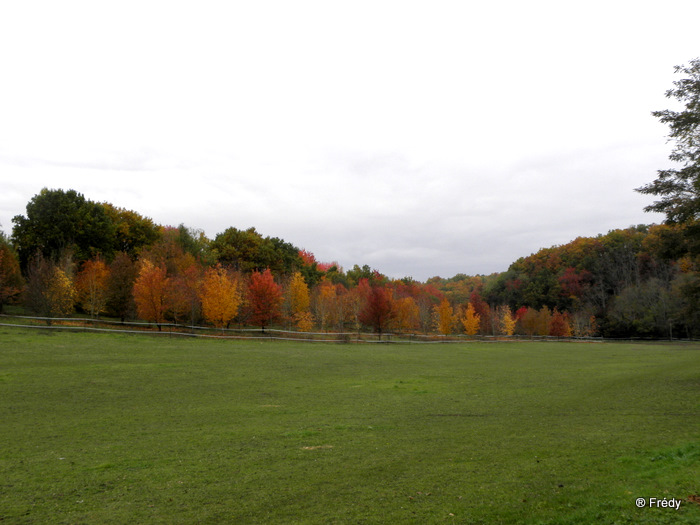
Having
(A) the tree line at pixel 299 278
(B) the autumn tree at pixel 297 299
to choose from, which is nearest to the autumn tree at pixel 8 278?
(A) the tree line at pixel 299 278

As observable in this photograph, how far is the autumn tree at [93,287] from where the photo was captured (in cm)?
4606

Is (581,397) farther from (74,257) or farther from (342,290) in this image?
(342,290)

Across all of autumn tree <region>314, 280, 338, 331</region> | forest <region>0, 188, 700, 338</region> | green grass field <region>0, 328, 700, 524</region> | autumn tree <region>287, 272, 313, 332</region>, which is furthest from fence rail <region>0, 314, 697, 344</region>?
green grass field <region>0, 328, 700, 524</region>

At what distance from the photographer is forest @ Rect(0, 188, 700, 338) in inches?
1759

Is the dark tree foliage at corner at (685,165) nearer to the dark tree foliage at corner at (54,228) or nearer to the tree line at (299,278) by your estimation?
the tree line at (299,278)

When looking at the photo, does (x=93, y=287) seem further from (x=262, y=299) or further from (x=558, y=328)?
(x=558, y=328)

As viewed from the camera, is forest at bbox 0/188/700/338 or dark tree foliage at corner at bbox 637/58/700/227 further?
forest at bbox 0/188/700/338

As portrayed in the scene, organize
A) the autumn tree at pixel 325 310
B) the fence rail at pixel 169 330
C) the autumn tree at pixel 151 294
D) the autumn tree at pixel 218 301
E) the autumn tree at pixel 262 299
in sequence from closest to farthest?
the fence rail at pixel 169 330 → the autumn tree at pixel 151 294 → the autumn tree at pixel 218 301 → the autumn tree at pixel 262 299 → the autumn tree at pixel 325 310

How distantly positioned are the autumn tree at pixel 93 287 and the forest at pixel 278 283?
15 centimetres

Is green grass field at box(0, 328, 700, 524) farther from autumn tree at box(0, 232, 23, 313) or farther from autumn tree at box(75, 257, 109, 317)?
autumn tree at box(0, 232, 23, 313)

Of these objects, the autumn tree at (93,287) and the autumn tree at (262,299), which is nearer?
the autumn tree at (93,287)

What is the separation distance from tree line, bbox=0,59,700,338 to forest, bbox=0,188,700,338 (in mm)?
168

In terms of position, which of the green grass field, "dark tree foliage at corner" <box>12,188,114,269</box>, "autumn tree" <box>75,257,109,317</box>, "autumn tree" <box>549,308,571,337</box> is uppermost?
"dark tree foliage at corner" <box>12,188,114,269</box>

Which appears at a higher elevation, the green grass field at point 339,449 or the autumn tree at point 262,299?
the autumn tree at point 262,299
